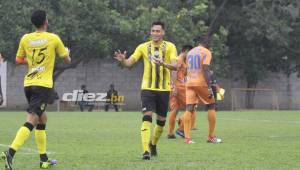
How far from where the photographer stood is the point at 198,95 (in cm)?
1526

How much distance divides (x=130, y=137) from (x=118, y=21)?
24417 mm

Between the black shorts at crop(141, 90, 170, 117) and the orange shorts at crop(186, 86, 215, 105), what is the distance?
3666mm

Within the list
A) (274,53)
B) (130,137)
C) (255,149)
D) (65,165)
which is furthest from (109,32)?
(65,165)

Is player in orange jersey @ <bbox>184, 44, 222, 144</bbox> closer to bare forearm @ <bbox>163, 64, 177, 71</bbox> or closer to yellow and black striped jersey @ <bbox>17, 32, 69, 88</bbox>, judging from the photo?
bare forearm @ <bbox>163, 64, 177, 71</bbox>

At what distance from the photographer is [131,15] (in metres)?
41.9

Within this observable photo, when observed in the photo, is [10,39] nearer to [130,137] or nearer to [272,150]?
[130,137]

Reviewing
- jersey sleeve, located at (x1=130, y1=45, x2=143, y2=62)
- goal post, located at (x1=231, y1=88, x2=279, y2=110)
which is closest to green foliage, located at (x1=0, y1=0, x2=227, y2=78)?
goal post, located at (x1=231, y1=88, x2=279, y2=110)

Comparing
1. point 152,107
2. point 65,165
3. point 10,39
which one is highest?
point 10,39

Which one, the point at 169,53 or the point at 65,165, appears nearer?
the point at 65,165

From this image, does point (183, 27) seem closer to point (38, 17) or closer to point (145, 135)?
point (145, 135)

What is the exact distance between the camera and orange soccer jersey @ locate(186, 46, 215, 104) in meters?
15.0

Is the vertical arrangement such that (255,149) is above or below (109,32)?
below

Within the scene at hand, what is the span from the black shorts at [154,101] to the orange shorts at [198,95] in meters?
3.67

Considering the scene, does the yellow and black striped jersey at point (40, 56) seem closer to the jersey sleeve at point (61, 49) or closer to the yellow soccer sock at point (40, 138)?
the jersey sleeve at point (61, 49)
